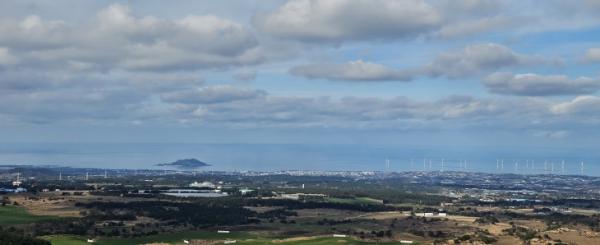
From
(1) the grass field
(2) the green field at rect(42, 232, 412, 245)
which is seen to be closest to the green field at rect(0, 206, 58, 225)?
(2) the green field at rect(42, 232, 412, 245)

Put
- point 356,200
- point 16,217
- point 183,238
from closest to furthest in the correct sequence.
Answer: point 183,238, point 16,217, point 356,200

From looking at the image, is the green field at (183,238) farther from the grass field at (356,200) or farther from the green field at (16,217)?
the grass field at (356,200)

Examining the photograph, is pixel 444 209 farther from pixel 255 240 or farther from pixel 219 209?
pixel 255 240

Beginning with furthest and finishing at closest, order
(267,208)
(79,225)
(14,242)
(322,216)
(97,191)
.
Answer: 1. (97,191)
2. (267,208)
3. (322,216)
4. (79,225)
5. (14,242)

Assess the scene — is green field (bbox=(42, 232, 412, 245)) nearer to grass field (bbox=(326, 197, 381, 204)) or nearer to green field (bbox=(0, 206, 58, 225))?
green field (bbox=(0, 206, 58, 225))

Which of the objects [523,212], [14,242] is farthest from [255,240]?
[523,212]

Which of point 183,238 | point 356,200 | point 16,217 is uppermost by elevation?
point 356,200

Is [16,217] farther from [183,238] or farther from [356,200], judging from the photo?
[356,200]

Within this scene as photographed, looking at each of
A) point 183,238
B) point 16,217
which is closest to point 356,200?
point 183,238
